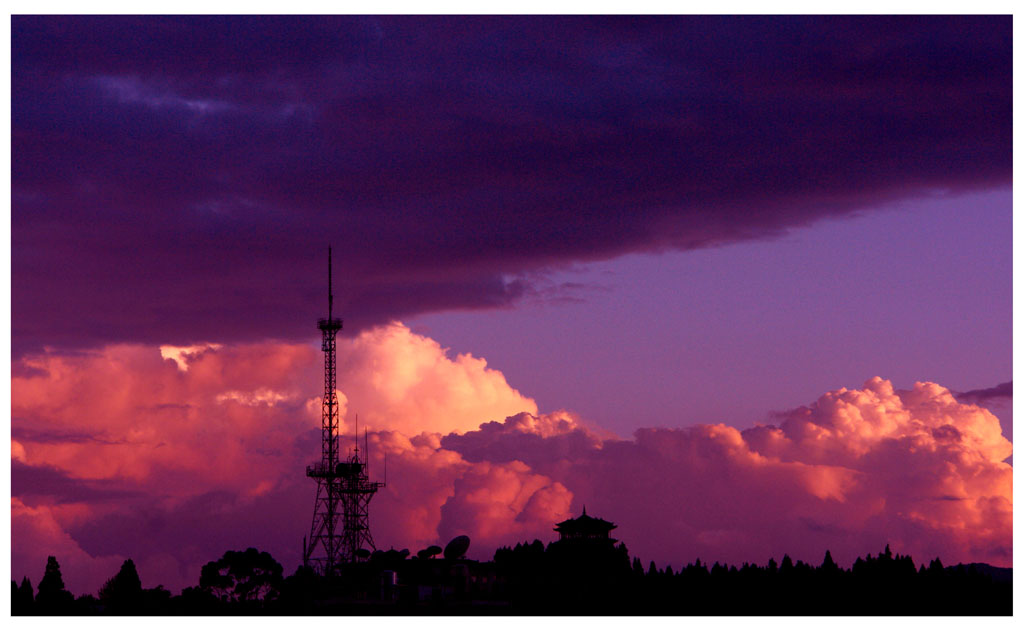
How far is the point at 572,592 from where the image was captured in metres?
132

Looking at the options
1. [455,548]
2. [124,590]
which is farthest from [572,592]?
[124,590]

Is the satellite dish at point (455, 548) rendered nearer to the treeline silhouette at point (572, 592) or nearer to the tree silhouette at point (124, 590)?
the treeline silhouette at point (572, 592)

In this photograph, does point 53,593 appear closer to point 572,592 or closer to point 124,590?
point 124,590

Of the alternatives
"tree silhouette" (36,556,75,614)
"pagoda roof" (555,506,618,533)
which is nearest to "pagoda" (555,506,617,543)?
"pagoda roof" (555,506,618,533)

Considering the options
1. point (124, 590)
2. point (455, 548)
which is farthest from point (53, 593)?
point (455, 548)

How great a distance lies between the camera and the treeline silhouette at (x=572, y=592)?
124 m

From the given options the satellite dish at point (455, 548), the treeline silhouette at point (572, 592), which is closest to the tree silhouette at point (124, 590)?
the treeline silhouette at point (572, 592)

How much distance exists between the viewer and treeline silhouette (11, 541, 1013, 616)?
12419cm

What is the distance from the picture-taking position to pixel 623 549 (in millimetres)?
152125

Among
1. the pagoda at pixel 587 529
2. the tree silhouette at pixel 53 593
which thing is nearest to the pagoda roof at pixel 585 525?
the pagoda at pixel 587 529

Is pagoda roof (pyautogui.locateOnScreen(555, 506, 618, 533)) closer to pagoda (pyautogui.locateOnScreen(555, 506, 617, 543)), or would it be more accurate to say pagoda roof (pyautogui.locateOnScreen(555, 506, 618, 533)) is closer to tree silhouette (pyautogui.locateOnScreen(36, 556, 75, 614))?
pagoda (pyautogui.locateOnScreen(555, 506, 617, 543))

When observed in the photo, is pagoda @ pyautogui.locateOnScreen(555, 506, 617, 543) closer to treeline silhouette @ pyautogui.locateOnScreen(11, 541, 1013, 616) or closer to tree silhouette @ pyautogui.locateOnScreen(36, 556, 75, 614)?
treeline silhouette @ pyautogui.locateOnScreen(11, 541, 1013, 616)

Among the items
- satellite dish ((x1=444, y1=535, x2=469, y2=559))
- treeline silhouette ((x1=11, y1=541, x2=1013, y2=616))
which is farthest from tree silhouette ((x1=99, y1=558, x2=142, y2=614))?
satellite dish ((x1=444, y1=535, x2=469, y2=559))

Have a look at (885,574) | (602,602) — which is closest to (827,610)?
(885,574)
